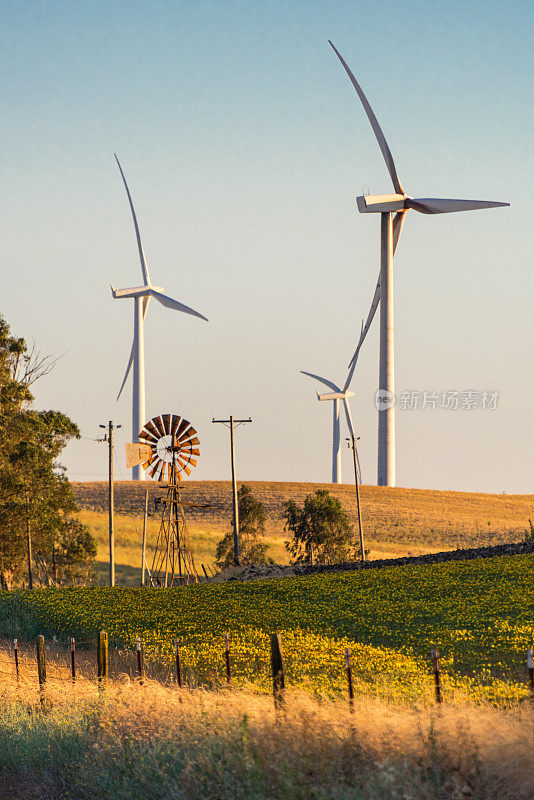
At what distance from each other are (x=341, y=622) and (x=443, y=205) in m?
57.8

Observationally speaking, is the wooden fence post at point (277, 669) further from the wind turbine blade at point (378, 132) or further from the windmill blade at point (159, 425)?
the wind turbine blade at point (378, 132)

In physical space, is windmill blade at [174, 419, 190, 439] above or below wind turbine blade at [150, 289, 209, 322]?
below

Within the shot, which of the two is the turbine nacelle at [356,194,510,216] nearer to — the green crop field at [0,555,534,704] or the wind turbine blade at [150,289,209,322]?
the wind turbine blade at [150,289,209,322]

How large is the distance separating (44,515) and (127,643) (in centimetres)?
3617

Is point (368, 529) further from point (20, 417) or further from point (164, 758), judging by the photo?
point (164, 758)

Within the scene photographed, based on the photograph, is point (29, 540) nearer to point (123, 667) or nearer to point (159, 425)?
point (159, 425)

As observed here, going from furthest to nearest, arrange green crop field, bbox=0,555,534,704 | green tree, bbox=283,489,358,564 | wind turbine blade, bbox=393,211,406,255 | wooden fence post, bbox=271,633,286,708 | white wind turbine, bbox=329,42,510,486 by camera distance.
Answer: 1. wind turbine blade, bbox=393,211,406,255
2. white wind turbine, bbox=329,42,510,486
3. green tree, bbox=283,489,358,564
4. green crop field, bbox=0,555,534,704
5. wooden fence post, bbox=271,633,286,708

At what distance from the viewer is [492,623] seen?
1226 inches

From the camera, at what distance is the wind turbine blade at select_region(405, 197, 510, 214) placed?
80062 mm

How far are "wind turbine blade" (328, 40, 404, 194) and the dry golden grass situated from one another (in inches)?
2778

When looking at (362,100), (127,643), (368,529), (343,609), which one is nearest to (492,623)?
(343,609)

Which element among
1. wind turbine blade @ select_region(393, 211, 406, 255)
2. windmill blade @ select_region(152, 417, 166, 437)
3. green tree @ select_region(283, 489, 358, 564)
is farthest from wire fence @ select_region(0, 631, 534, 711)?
wind turbine blade @ select_region(393, 211, 406, 255)

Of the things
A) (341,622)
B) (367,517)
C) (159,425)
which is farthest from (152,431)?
(367,517)

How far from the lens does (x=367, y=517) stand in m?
123
